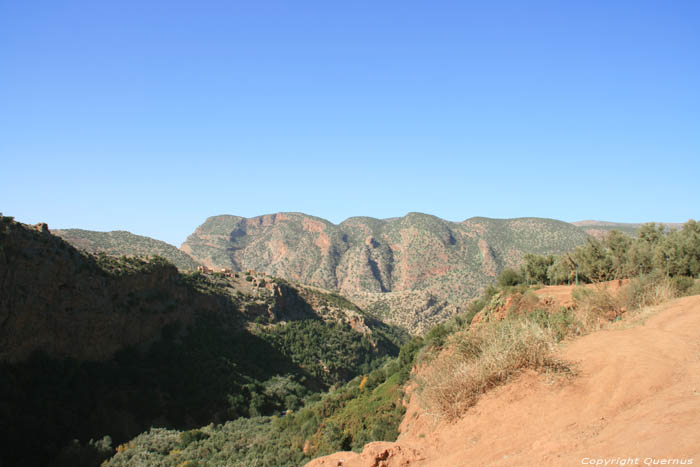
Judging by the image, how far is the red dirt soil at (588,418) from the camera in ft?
19.5

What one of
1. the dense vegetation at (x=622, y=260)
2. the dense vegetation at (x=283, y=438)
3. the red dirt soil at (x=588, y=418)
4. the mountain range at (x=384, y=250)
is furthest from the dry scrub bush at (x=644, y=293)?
the mountain range at (x=384, y=250)

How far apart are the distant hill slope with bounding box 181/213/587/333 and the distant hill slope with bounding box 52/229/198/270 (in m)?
45.0

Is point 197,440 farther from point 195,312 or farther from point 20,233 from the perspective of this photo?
point 195,312

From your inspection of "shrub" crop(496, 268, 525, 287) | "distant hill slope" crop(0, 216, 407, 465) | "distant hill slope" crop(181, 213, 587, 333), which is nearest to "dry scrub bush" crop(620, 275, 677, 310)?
"shrub" crop(496, 268, 525, 287)

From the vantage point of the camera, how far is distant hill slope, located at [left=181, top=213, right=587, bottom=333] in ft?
349

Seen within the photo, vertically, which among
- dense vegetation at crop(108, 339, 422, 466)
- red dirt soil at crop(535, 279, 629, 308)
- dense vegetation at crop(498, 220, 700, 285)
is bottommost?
dense vegetation at crop(108, 339, 422, 466)

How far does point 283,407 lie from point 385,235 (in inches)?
4742

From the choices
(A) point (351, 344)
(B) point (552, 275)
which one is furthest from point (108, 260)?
(B) point (552, 275)

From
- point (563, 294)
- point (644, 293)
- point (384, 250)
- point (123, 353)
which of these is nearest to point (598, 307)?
point (644, 293)

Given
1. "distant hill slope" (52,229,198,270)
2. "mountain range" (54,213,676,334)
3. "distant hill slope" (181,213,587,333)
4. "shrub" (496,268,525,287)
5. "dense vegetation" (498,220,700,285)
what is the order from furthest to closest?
1. "distant hill slope" (181,213,587,333)
2. "mountain range" (54,213,676,334)
3. "distant hill slope" (52,229,198,270)
4. "shrub" (496,268,525,287)
5. "dense vegetation" (498,220,700,285)

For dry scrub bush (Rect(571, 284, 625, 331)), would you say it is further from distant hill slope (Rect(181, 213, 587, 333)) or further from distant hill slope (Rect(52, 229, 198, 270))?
distant hill slope (Rect(181, 213, 587, 333))

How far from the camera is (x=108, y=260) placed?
134ft

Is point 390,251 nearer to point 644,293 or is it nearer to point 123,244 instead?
point 123,244

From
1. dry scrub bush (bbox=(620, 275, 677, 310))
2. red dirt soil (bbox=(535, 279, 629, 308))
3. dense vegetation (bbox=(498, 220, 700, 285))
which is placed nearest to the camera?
dry scrub bush (bbox=(620, 275, 677, 310))
